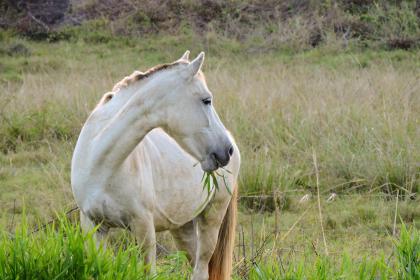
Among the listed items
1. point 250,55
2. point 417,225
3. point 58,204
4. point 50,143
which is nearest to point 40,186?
point 58,204

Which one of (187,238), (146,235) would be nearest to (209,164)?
(146,235)

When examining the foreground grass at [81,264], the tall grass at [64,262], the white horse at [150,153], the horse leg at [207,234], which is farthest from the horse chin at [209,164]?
the horse leg at [207,234]

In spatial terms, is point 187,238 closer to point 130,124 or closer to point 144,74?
point 130,124

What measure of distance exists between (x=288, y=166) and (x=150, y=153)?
2.79 metres

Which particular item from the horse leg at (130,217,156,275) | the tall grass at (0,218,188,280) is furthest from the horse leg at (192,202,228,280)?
the tall grass at (0,218,188,280)

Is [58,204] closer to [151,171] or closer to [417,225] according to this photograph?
[151,171]

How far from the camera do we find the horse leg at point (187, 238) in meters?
5.55

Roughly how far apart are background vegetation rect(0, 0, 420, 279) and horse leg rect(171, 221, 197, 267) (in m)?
0.27

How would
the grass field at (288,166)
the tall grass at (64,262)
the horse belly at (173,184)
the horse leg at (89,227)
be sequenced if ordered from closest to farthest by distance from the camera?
1. the tall grass at (64,262)
2. the grass field at (288,166)
3. the horse leg at (89,227)
4. the horse belly at (173,184)

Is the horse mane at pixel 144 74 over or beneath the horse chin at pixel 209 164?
over

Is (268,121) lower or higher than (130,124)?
lower

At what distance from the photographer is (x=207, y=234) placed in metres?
5.16

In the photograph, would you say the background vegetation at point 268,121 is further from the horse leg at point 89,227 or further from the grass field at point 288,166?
the horse leg at point 89,227

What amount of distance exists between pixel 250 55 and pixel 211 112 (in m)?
10.5
